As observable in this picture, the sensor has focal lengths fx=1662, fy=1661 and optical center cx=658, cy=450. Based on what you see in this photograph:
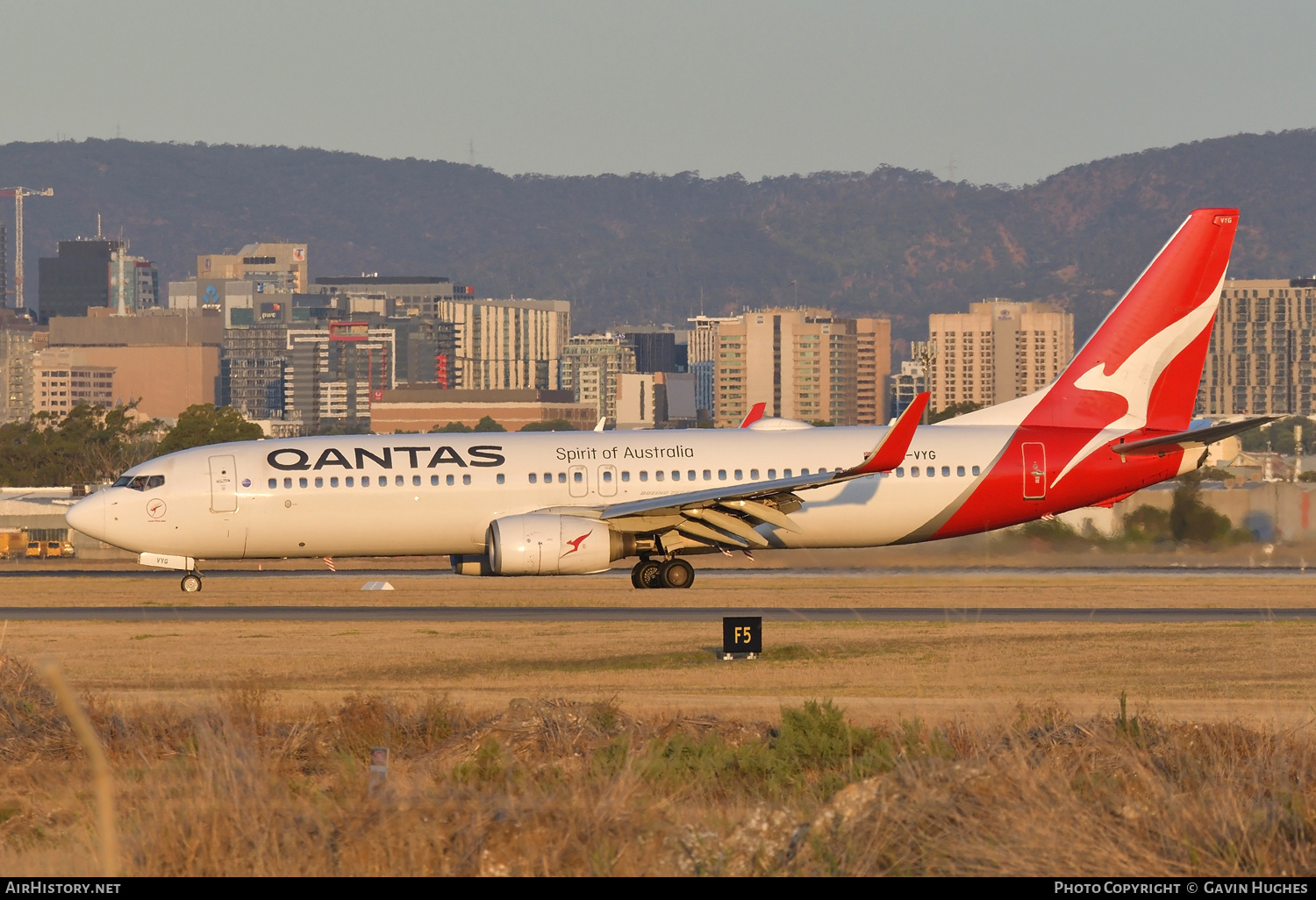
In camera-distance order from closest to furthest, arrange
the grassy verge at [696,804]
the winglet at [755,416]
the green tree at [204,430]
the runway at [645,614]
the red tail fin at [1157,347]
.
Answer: the grassy verge at [696,804]
the runway at [645,614]
the red tail fin at [1157,347]
the winglet at [755,416]
the green tree at [204,430]

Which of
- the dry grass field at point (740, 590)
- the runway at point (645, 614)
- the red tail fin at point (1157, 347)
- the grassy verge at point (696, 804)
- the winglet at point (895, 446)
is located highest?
the red tail fin at point (1157, 347)

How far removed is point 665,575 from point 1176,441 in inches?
451

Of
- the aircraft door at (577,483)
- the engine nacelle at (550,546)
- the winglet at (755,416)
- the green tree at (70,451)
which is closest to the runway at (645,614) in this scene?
the engine nacelle at (550,546)

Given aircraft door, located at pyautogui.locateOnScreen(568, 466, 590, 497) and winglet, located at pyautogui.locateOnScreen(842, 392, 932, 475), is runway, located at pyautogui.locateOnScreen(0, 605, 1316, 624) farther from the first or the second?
aircraft door, located at pyautogui.locateOnScreen(568, 466, 590, 497)

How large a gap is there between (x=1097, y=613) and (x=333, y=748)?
60.8 ft

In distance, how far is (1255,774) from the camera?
12031 mm

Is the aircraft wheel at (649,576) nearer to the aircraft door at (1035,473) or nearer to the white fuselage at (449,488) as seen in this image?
the white fuselage at (449,488)

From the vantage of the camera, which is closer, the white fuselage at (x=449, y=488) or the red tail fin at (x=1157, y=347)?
the white fuselage at (x=449, y=488)

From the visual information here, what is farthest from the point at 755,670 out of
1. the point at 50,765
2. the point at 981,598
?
the point at 981,598

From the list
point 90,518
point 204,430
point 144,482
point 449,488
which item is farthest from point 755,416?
point 204,430

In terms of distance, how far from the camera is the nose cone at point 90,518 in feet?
119

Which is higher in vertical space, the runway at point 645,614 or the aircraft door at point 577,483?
the aircraft door at point 577,483

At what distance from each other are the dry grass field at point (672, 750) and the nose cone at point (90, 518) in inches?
344

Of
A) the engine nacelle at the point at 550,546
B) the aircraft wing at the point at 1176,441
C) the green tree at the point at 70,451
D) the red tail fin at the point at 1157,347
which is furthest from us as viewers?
the green tree at the point at 70,451
